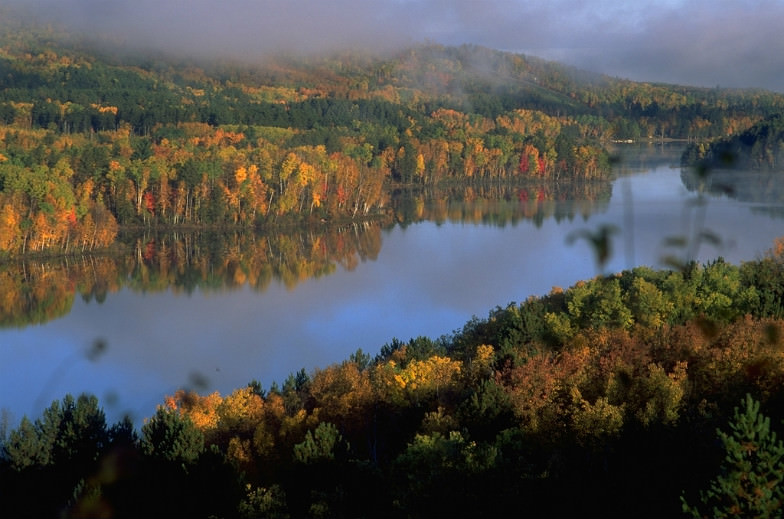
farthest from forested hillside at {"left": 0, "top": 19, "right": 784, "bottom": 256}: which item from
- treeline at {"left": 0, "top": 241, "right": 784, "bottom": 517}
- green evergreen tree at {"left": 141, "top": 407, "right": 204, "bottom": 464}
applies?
green evergreen tree at {"left": 141, "top": 407, "right": 204, "bottom": 464}

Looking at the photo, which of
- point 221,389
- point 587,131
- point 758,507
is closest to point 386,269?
point 221,389

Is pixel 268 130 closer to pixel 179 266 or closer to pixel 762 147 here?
pixel 179 266

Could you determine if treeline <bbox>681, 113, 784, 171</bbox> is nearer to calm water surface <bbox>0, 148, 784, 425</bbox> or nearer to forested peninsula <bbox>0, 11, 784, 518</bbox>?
forested peninsula <bbox>0, 11, 784, 518</bbox>

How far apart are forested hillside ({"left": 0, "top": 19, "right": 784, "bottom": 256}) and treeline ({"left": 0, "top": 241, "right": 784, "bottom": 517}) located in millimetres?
1321

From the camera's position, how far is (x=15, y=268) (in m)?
12.2

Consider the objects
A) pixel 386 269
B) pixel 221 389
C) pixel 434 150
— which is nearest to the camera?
pixel 221 389

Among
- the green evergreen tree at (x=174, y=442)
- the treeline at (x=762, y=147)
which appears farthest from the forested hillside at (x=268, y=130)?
the green evergreen tree at (x=174, y=442)

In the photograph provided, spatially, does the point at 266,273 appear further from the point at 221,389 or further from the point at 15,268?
the point at 221,389

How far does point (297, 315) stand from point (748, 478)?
707 cm

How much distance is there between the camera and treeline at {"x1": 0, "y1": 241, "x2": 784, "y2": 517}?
11.1 feet

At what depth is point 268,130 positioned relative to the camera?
22.6 metres

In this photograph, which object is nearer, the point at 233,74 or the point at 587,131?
the point at 587,131

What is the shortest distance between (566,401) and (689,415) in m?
0.64

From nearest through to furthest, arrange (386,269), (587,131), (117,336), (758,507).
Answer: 1. (758,507)
2. (117,336)
3. (386,269)
4. (587,131)
